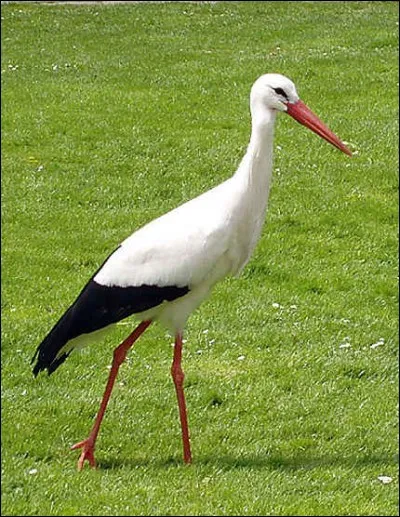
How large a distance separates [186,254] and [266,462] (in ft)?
3.62

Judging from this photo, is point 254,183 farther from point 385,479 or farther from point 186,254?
point 385,479

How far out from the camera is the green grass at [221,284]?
5.61m

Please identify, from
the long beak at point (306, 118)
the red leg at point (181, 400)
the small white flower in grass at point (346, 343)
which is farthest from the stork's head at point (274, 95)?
the small white flower in grass at point (346, 343)

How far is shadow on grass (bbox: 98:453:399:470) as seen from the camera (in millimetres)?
5727

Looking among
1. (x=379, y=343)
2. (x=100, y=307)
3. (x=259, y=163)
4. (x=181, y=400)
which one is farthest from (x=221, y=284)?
(x=259, y=163)

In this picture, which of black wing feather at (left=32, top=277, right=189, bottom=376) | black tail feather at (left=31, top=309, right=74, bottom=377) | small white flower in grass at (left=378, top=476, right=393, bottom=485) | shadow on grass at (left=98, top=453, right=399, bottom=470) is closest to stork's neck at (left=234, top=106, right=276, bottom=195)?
black wing feather at (left=32, top=277, right=189, bottom=376)

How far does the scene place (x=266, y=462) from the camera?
227 inches

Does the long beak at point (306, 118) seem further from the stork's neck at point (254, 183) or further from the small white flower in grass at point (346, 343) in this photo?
the small white flower in grass at point (346, 343)

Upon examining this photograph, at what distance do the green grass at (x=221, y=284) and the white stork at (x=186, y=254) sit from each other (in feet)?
1.30

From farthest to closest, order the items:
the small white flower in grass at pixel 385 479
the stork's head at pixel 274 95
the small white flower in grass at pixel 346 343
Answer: the small white flower in grass at pixel 346 343 → the stork's head at pixel 274 95 → the small white flower in grass at pixel 385 479

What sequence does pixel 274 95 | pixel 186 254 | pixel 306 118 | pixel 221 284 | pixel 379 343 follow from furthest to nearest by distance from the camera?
pixel 221 284
pixel 379 343
pixel 306 118
pixel 274 95
pixel 186 254

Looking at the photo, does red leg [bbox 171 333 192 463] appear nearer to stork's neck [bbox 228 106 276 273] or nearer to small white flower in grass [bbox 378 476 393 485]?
stork's neck [bbox 228 106 276 273]

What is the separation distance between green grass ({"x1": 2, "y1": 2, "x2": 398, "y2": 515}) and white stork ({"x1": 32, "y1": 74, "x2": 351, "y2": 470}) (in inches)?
15.6

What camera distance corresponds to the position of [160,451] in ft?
19.5
